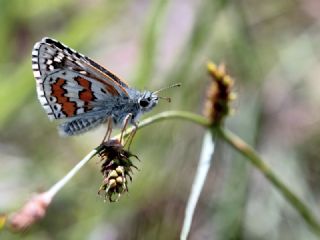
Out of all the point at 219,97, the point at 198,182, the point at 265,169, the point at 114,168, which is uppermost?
the point at 219,97

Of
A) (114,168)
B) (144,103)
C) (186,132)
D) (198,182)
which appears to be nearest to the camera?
(114,168)

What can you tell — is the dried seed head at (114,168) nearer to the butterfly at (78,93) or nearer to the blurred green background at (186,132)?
the butterfly at (78,93)

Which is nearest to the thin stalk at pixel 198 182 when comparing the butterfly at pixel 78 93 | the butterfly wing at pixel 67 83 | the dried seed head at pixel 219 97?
the dried seed head at pixel 219 97

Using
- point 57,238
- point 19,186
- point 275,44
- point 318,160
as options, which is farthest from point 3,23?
point 318,160

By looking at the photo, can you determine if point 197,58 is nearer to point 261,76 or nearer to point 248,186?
point 261,76

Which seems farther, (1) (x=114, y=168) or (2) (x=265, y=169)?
(2) (x=265, y=169)

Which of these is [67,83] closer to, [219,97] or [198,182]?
[219,97]

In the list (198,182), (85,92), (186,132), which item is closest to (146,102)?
(85,92)

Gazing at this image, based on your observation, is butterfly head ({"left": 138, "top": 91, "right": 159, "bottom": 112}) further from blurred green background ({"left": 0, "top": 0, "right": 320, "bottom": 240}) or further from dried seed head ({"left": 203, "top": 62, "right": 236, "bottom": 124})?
blurred green background ({"left": 0, "top": 0, "right": 320, "bottom": 240})
